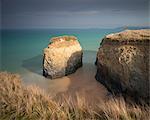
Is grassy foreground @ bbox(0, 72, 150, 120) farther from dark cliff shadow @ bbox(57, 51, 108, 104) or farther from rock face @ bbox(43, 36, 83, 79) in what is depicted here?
rock face @ bbox(43, 36, 83, 79)

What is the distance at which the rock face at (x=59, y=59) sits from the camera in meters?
8.56

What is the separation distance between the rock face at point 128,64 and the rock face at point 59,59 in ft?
6.20

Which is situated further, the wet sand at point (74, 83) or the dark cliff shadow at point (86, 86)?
the wet sand at point (74, 83)

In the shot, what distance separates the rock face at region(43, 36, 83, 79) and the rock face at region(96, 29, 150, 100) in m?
1.89

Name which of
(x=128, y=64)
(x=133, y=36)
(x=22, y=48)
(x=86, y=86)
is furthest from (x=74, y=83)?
(x=22, y=48)

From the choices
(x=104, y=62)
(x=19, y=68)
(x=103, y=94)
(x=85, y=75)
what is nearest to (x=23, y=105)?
(x=103, y=94)

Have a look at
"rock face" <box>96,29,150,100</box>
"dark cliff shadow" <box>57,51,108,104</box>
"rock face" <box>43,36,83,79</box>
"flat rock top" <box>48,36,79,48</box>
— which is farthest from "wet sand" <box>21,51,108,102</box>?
"flat rock top" <box>48,36,79,48</box>

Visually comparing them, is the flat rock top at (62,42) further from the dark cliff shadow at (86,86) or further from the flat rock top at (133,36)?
the flat rock top at (133,36)

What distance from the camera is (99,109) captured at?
3949 millimetres

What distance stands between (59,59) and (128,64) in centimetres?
329

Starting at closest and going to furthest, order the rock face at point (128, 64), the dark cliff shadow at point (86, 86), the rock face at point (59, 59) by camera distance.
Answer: the rock face at point (128, 64)
the dark cliff shadow at point (86, 86)
the rock face at point (59, 59)

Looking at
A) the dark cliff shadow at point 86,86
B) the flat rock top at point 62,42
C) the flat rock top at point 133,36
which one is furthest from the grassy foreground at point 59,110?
the flat rock top at point 62,42

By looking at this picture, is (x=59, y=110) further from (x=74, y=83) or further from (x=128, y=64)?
(x=74, y=83)

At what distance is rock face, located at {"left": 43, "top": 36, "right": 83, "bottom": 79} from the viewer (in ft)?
28.1
